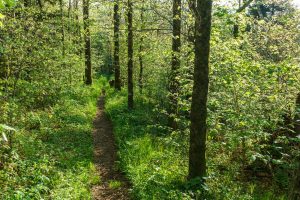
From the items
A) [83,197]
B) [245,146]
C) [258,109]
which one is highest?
[258,109]

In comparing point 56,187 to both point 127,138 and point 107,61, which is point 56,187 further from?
point 107,61

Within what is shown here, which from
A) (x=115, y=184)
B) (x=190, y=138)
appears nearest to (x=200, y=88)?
(x=190, y=138)

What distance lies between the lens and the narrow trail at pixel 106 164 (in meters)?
8.51

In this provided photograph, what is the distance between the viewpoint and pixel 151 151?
404 inches

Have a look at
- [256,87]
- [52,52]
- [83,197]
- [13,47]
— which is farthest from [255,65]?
[52,52]

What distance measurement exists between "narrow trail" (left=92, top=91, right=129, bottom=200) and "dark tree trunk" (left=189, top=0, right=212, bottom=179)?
2.40 m

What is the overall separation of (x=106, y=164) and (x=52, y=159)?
97.8 inches

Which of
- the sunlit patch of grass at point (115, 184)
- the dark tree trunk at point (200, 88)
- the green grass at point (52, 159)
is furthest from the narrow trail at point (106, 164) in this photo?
the dark tree trunk at point (200, 88)

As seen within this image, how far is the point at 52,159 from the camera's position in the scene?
28.1ft

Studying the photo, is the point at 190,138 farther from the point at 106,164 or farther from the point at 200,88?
the point at 106,164

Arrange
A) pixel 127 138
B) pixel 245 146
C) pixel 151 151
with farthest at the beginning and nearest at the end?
pixel 127 138 < pixel 151 151 < pixel 245 146

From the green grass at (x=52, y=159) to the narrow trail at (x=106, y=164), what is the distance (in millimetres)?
287

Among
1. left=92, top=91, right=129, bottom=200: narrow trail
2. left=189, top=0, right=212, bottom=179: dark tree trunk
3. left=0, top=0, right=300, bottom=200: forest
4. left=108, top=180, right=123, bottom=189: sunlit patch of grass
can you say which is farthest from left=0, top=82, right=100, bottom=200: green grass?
left=189, top=0, right=212, bottom=179: dark tree trunk

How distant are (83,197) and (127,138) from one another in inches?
192
